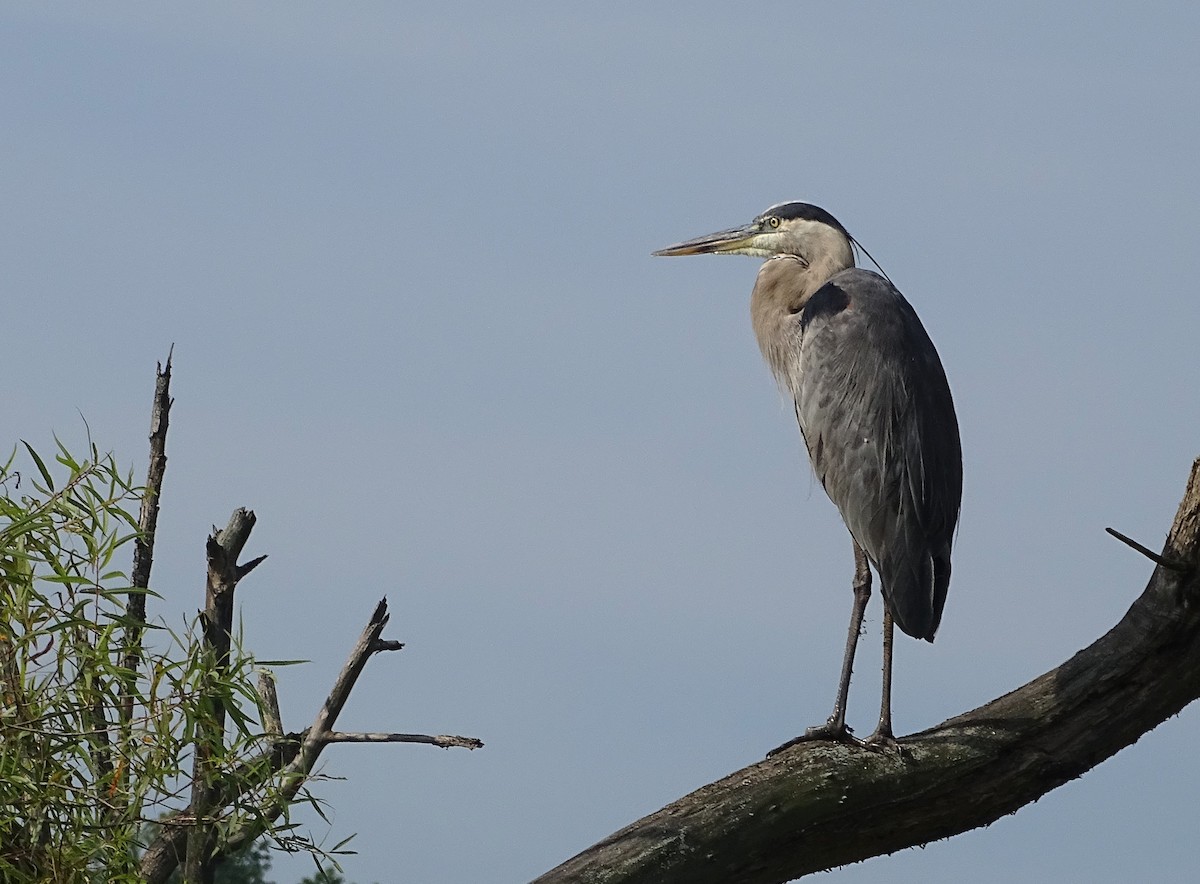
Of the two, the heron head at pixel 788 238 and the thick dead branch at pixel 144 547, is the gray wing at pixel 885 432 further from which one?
the thick dead branch at pixel 144 547

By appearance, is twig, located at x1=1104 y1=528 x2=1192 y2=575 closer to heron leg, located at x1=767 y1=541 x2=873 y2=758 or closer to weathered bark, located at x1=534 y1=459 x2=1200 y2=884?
weathered bark, located at x1=534 y1=459 x2=1200 y2=884

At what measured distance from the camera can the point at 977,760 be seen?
2910mm

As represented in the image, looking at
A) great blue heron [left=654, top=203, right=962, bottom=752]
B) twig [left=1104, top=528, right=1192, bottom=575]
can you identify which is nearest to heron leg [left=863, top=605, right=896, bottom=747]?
great blue heron [left=654, top=203, right=962, bottom=752]

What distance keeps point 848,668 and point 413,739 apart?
1427 mm

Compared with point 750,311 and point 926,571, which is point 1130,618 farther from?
point 750,311

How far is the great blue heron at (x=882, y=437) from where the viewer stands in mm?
3535

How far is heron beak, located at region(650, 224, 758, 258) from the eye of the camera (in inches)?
182

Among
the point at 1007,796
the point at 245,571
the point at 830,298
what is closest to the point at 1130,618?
the point at 1007,796

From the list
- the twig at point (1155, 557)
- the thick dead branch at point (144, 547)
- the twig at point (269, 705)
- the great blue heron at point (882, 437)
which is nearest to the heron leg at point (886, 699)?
the great blue heron at point (882, 437)

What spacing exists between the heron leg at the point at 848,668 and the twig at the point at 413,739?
2.74 feet

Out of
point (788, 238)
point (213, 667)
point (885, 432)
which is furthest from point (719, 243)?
point (213, 667)

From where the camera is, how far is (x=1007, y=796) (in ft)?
9.64

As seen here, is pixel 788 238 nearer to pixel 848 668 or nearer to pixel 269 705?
pixel 848 668

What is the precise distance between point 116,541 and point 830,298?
229 cm
